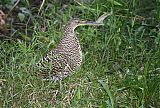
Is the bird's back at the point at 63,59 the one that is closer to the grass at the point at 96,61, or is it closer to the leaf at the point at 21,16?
the grass at the point at 96,61

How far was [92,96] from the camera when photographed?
540 centimetres

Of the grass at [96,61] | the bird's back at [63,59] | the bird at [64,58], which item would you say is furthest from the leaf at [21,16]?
the bird's back at [63,59]

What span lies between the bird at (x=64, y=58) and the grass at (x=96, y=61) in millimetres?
90

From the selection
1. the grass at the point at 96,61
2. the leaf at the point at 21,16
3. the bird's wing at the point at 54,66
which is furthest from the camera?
the leaf at the point at 21,16

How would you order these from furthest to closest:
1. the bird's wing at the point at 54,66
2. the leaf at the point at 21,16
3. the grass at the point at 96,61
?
the leaf at the point at 21,16
the bird's wing at the point at 54,66
the grass at the point at 96,61

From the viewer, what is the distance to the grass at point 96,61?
17.3 ft

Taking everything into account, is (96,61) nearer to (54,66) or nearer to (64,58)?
(64,58)

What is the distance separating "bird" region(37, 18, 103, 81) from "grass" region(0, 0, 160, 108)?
90 millimetres

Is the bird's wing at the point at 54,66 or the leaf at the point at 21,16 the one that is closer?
the bird's wing at the point at 54,66

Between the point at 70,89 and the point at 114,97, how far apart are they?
0.42 metres

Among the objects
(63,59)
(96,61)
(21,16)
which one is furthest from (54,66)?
(21,16)

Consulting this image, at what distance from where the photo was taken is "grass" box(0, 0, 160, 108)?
526 centimetres

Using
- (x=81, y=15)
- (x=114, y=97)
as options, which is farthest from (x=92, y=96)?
(x=81, y=15)

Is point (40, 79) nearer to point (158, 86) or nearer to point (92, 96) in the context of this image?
point (92, 96)
